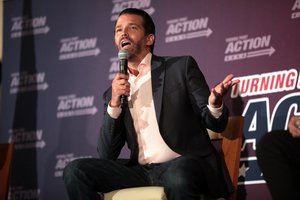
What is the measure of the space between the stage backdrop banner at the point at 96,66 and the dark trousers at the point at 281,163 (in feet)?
2.03

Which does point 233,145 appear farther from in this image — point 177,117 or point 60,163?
point 60,163

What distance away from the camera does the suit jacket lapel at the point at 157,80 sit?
9.73 ft

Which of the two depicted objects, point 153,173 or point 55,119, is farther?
point 55,119

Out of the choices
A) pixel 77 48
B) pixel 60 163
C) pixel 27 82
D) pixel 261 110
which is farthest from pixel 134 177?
pixel 27 82

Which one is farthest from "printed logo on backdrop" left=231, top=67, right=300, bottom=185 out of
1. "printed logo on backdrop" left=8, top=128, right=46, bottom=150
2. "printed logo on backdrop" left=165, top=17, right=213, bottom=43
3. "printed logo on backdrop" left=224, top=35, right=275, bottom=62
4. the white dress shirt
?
"printed logo on backdrop" left=8, top=128, right=46, bottom=150

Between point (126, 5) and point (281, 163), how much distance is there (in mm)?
2084

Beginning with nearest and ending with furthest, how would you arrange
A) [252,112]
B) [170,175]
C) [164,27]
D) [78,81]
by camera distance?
[170,175]
[252,112]
[164,27]
[78,81]

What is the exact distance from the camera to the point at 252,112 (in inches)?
147

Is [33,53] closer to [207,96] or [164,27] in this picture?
[164,27]

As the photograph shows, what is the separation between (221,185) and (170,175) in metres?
0.37

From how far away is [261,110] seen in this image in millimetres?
3695

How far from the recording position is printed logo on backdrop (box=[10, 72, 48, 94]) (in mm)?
4648

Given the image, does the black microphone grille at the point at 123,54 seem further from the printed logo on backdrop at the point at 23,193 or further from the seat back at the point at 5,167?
the printed logo on backdrop at the point at 23,193

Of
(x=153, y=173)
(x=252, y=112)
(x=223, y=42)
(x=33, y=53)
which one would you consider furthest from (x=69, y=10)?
(x=153, y=173)
